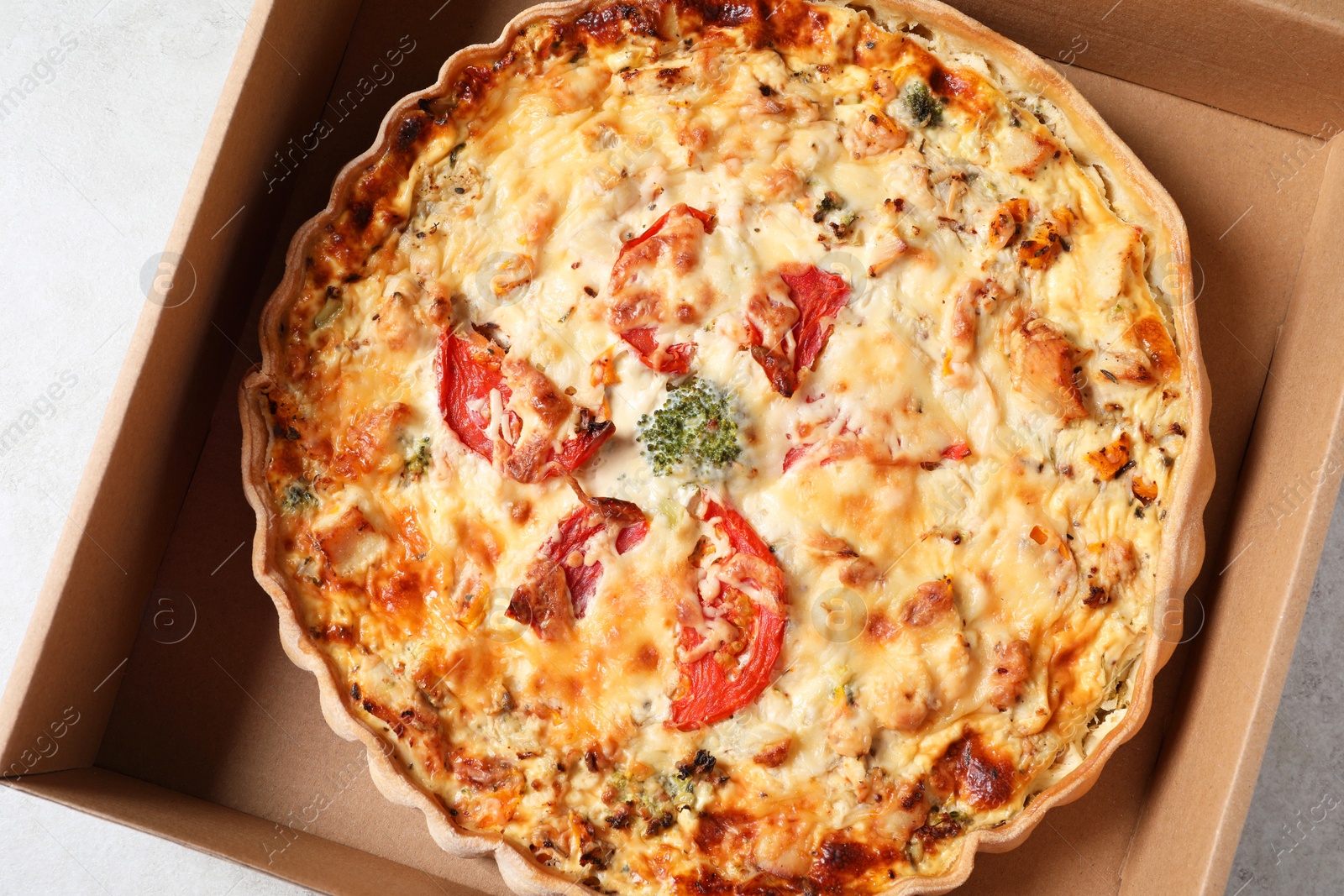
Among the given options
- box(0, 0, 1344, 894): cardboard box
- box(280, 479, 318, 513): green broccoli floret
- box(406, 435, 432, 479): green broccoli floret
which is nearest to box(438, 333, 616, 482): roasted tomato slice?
box(406, 435, 432, 479): green broccoli floret

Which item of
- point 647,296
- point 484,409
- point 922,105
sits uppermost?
point 922,105

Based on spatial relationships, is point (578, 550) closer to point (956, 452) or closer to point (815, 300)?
point (815, 300)

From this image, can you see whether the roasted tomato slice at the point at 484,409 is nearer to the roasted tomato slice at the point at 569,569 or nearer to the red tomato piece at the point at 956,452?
the roasted tomato slice at the point at 569,569

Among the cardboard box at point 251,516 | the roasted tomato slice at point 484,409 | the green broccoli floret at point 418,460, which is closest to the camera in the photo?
the roasted tomato slice at point 484,409

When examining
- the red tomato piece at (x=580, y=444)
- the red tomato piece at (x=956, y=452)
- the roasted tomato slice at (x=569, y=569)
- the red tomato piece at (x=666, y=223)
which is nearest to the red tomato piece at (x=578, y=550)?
the roasted tomato slice at (x=569, y=569)

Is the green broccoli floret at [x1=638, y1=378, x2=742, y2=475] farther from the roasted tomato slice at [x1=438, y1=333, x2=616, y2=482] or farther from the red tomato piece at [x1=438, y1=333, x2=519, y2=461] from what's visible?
the red tomato piece at [x1=438, y1=333, x2=519, y2=461]

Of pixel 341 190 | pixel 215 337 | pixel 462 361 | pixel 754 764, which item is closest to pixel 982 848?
pixel 754 764

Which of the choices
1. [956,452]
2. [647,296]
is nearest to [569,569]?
[647,296]

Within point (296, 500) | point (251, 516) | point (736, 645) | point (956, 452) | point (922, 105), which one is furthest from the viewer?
point (251, 516)
